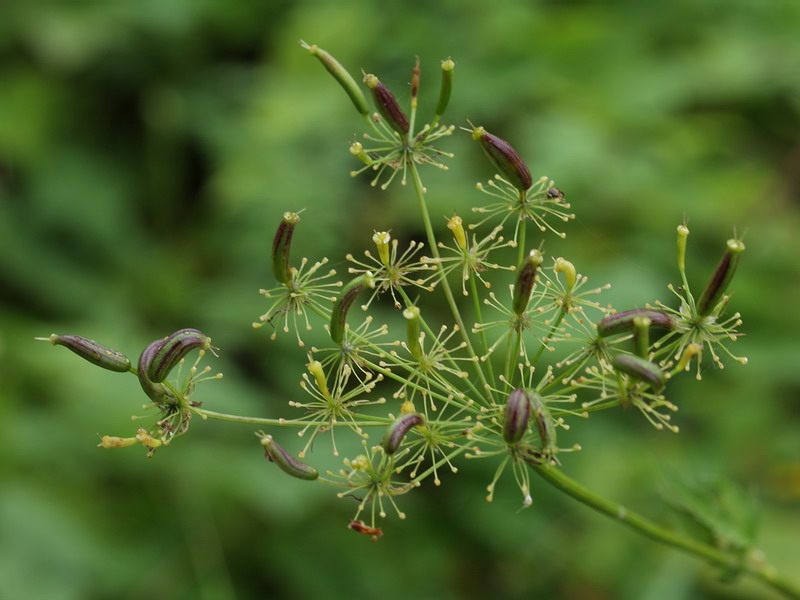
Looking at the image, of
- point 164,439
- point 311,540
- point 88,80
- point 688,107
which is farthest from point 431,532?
point 88,80

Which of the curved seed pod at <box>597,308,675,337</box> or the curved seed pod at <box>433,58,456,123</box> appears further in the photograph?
the curved seed pod at <box>433,58,456,123</box>

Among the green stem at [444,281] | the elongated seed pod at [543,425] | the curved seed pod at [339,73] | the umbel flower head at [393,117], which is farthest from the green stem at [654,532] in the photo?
the curved seed pod at [339,73]

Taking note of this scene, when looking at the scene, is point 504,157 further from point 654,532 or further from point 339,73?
point 654,532

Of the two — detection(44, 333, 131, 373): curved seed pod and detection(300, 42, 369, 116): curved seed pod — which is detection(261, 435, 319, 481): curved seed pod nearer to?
detection(44, 333, 131, 373): curved seed pod

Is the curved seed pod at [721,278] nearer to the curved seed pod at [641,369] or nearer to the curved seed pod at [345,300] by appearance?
the curved seed pod at [641,369]

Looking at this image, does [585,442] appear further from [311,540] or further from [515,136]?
[515,136]

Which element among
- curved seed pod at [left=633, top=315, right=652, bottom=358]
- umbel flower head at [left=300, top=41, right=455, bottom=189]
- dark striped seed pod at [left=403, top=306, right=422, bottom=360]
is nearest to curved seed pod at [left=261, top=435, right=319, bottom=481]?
dark striped seed pod at [left=403, top=306, right=422, bottom=360]
